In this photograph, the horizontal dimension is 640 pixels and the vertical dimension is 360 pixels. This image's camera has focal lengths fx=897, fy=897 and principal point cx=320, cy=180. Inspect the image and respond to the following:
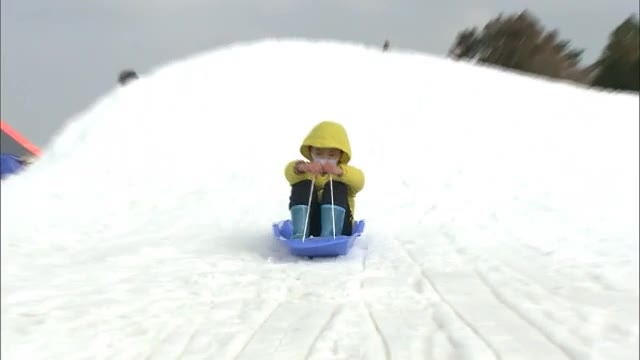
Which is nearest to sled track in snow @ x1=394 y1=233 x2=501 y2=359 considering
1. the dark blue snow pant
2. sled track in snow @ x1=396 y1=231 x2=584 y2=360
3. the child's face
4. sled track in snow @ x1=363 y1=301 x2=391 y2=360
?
sled track in snow @ x1=396 y1=231 x2=584 y2=360

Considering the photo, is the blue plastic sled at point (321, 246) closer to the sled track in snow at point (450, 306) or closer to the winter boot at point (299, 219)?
the winter boot at point (299, 219)

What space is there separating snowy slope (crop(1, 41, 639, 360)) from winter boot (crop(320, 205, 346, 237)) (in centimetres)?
28

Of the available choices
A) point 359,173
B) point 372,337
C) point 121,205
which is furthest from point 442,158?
point 372,337

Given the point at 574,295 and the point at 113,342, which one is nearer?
the point at 113,342

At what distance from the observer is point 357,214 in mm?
9547

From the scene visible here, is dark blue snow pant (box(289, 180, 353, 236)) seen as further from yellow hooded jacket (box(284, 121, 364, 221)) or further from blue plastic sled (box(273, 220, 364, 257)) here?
blue plastic sled (box(273, 220, 364, 257))

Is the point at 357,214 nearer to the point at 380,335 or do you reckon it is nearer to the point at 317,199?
the point at 317,199

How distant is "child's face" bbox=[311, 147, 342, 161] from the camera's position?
6.98 metres

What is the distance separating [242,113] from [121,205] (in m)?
4.92

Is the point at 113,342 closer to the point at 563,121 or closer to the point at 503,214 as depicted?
the point at 503,214

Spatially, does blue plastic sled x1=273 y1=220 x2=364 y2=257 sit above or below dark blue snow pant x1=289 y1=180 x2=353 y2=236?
below

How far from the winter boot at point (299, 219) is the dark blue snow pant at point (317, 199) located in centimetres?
4

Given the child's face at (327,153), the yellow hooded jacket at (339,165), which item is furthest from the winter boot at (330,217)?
the child's face at (327,153)

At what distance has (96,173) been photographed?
12.6 m
